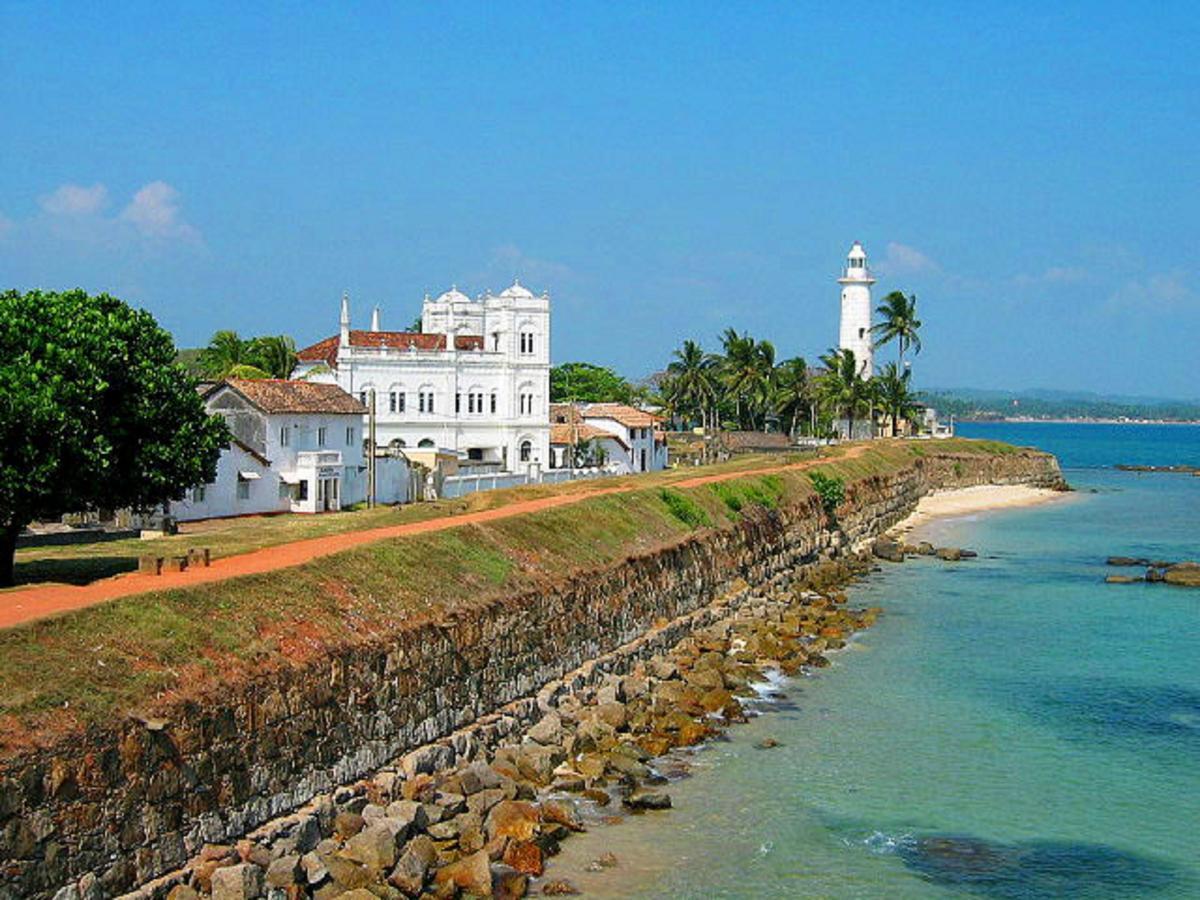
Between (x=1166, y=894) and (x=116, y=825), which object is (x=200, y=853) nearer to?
(x=116, y=825)

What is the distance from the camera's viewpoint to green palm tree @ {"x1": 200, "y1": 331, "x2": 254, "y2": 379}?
91100 mm

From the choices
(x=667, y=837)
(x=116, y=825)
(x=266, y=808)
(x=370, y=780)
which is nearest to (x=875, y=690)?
(x=667, y=837)

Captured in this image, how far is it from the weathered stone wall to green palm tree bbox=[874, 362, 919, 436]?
83.7m

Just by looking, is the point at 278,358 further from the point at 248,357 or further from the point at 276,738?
the point at 276,738

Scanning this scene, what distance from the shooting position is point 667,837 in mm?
23781

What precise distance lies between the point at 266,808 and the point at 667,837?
7010mm

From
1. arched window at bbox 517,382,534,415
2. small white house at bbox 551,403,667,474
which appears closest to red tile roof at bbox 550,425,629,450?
small white house at bbox 551,403,667,474

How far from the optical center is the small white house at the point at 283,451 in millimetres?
54000

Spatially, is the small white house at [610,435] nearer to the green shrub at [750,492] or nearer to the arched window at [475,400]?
the arched window at [475,400]

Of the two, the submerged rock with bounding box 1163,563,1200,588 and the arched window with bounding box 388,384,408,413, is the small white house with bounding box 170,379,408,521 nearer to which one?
the arched window with bounding box 388,384,408,413

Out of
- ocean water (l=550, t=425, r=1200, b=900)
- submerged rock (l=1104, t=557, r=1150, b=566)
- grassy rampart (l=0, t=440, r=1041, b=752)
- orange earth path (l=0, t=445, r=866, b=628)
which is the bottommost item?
ocean water (l=550, t=425, r=1200, b=900)

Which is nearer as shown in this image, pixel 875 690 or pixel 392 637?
pixel 392 637

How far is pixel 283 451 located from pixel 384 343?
23209mm

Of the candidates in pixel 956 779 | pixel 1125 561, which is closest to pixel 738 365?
pixel 1125 561
